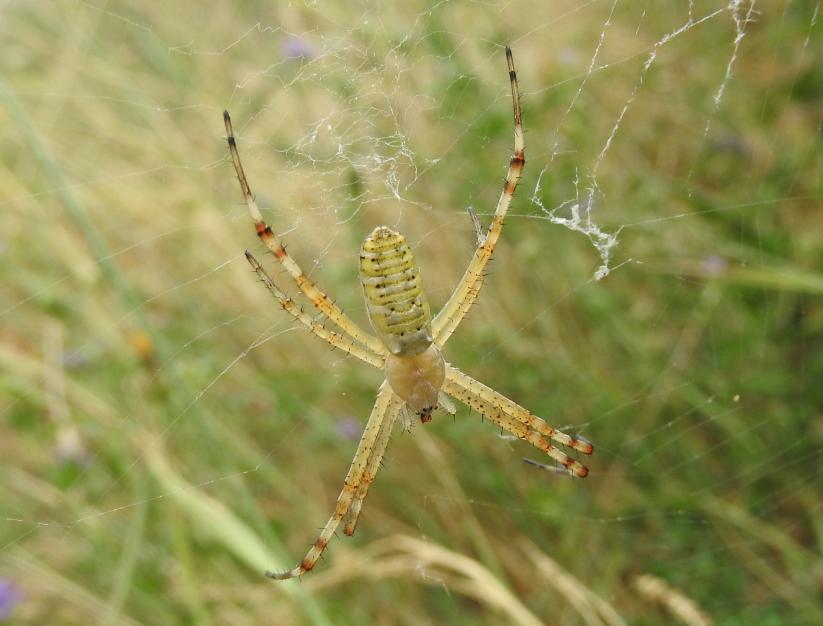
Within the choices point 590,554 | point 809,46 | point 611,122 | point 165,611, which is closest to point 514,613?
point 590,554

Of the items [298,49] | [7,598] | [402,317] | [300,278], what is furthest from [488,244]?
[7,598]

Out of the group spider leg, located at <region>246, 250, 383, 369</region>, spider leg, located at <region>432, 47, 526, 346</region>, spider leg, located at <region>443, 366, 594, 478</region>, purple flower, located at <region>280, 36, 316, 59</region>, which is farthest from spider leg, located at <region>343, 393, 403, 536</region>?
purple flower, located at <region>280, 36, 316, 59</region>

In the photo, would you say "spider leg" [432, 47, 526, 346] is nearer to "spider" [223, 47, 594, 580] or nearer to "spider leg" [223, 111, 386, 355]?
"spider" [223, 47, 594, 580]

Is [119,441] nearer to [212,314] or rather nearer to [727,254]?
[212,314]

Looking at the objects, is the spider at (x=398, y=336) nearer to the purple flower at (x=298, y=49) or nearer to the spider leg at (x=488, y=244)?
the spider leg at (x=488, y=244)

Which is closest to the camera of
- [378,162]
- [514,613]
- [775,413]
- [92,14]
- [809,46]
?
[514,613]

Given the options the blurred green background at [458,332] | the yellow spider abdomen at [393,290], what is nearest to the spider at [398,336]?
the yellow spider abdomen at [393,290]
